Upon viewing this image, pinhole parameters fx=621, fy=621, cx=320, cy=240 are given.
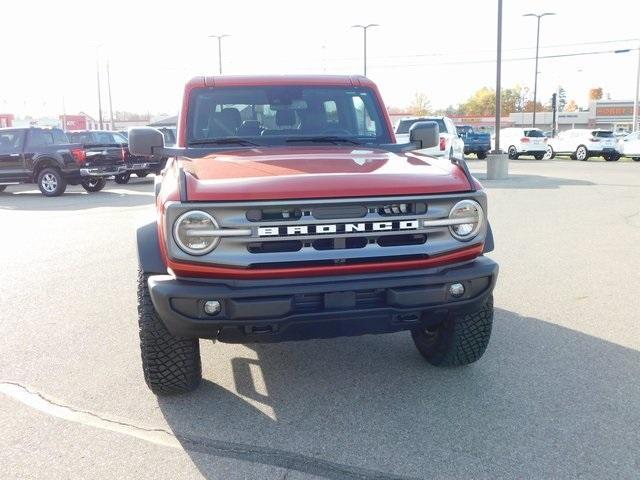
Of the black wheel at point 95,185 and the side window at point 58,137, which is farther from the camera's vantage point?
the black wheel at point 95,185

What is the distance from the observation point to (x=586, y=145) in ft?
97.7

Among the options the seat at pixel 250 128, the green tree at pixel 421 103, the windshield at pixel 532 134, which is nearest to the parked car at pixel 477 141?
the windshield at pixel 532 134

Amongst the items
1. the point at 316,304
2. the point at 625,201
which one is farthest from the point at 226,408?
the point at 625,201

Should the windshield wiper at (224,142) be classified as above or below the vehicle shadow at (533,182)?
above

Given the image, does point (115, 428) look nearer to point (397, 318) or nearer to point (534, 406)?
point (397, 318)

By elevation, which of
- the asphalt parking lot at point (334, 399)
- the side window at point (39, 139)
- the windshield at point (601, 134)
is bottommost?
the asphalt parking lot at point (334, 399)

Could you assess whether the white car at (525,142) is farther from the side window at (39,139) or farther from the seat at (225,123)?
the seat at (225,123)

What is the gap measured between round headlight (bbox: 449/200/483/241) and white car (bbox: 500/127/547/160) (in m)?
29.4

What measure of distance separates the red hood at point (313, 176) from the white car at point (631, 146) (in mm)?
28179

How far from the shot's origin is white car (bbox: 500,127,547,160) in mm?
30906

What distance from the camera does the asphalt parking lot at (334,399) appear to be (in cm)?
307

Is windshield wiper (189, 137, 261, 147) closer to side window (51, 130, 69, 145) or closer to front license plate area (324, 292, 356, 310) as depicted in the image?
front license plate area (324, 292, 356, 310)

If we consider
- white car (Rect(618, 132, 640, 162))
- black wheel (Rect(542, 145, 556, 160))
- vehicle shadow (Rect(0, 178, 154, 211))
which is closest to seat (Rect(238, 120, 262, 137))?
vehicle shadow (Rect(0, 178, 154, 211))

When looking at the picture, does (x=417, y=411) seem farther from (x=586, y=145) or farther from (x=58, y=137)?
(x=586, y=145)
